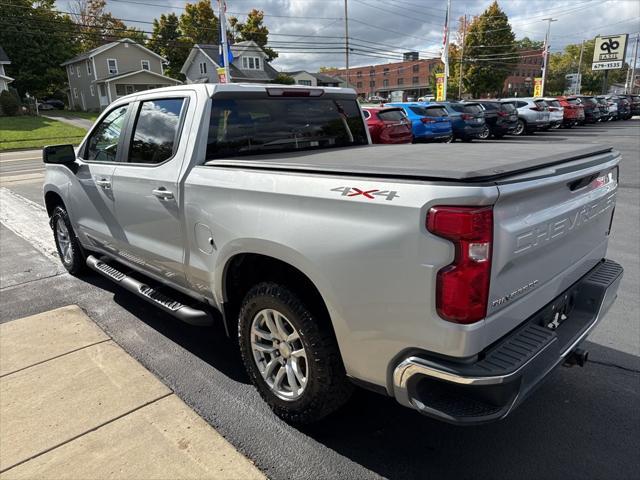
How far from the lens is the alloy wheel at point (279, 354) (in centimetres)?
268

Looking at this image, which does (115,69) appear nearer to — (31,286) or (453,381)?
(31,286)

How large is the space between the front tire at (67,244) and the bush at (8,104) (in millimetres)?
41270

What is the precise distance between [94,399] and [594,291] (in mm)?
3148

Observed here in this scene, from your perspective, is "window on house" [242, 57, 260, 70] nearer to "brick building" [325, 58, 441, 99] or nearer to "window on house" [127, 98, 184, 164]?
"brick building" [325, 58, 441, 99]

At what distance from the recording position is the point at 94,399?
315 cm

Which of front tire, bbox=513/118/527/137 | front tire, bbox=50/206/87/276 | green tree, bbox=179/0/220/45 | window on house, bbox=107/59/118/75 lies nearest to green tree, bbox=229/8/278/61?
green tree, bbox=179/0/220/45

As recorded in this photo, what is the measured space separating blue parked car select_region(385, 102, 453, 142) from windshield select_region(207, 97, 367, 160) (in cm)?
1295

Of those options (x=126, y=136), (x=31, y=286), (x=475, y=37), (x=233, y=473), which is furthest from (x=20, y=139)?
(x=475, y=37)

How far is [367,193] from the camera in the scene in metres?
2.09

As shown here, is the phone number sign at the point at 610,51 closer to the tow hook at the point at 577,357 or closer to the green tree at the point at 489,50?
the green tree at the point at 489,50

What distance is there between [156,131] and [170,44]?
65.8 metres

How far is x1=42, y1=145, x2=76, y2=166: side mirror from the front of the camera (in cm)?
450

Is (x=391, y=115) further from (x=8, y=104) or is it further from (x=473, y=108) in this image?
(x=8, y=104)

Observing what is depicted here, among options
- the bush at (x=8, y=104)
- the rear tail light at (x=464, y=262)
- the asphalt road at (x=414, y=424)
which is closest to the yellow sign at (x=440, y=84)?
the asphalt road at (x=414, y=424)
